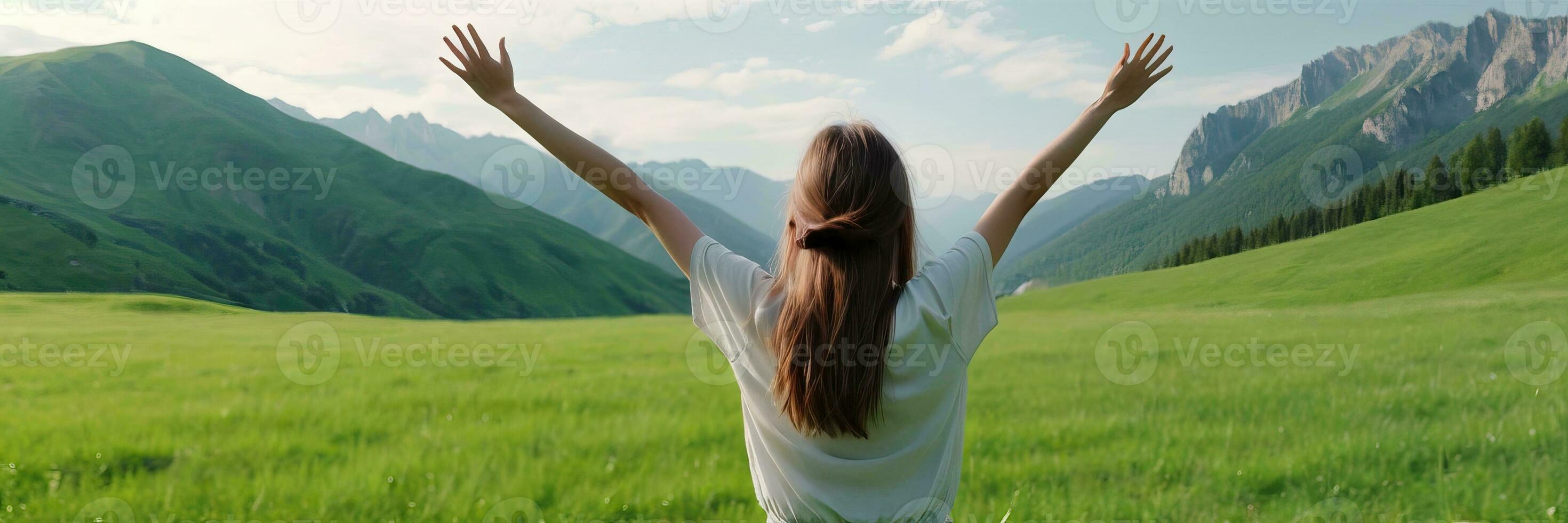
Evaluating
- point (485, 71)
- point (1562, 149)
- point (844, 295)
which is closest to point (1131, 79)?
point (844, 295)

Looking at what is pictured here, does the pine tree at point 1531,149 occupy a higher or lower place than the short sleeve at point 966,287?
higher

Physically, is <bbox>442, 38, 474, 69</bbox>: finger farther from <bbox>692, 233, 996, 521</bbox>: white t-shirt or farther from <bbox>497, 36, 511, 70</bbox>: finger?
<bbox>692, 233, 996, 521</bbox>: white t-shirt

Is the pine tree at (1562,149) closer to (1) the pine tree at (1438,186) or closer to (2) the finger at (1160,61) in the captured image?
(1) the pine tree at (1438,186)

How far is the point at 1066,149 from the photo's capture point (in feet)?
11.1

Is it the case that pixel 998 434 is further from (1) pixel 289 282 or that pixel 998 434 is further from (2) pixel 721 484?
(1) pixel 289 282

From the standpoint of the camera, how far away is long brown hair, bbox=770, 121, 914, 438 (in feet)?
8.95

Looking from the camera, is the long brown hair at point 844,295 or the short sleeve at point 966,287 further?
the short sleeve at point 966,287

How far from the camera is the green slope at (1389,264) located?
48156 millimetres

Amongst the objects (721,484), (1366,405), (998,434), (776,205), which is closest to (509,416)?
(721,484)

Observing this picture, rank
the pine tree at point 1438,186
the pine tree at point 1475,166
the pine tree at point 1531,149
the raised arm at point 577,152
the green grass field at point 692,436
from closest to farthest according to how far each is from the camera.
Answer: the raised arm at point 577,152 → the green grass field at point 692,436 → the pine tree at point 1531,149 → the pine tree at point 1475,166 → the pine tree at point 1438,186

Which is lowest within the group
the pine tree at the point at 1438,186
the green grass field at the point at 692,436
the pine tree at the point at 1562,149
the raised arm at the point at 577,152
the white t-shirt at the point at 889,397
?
the green grass field at the point at 692,436

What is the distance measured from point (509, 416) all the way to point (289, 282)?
21446 centimetres

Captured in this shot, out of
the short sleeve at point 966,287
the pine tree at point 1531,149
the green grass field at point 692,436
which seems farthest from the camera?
the pine tree at point 1531,149

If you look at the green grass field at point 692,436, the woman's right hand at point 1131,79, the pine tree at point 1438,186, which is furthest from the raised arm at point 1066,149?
the pine tree at point 1438,186
